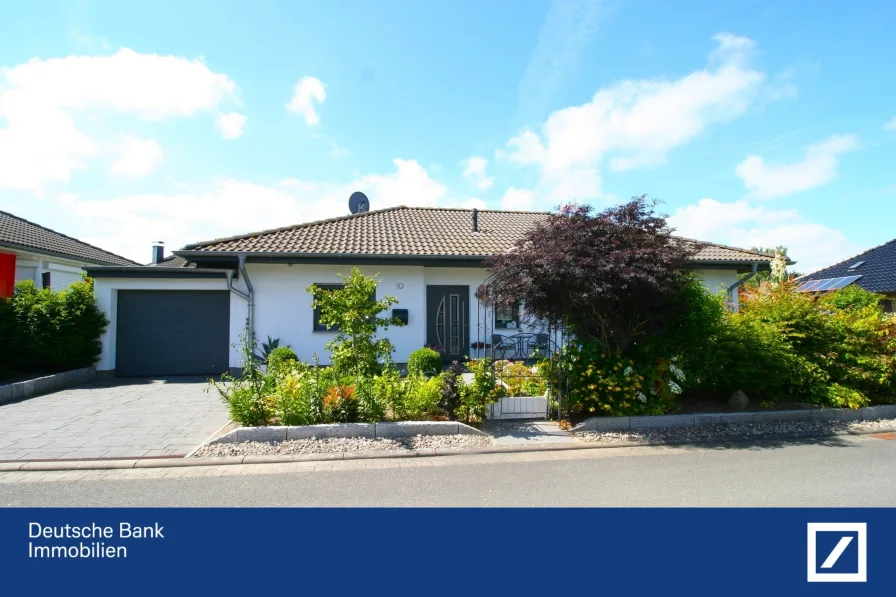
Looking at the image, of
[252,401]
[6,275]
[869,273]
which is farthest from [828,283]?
[6,275]

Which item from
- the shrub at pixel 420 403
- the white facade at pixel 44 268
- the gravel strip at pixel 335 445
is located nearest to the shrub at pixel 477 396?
the shrub at pixel 420 403

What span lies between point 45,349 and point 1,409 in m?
2.62

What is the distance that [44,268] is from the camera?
53.3ft

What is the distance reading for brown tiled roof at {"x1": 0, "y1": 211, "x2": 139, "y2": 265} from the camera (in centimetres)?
1530

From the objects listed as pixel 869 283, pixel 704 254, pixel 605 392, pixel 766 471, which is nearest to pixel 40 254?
pixel 605 392

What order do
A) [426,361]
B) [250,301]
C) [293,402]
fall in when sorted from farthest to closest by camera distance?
[250,301] < [426,361] < [293,402]

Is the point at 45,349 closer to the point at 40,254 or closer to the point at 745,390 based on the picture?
the point at 40,254

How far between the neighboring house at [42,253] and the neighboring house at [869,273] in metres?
29.2

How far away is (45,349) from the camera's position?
10.1 metres

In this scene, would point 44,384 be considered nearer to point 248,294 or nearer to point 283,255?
point 248,294

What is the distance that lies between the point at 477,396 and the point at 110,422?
19.4ft

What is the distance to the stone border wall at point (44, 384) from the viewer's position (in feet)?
28.2

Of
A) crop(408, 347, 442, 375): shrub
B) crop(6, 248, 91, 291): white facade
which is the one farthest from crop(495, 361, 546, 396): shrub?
crop(6, 248, 91, 291): white facade

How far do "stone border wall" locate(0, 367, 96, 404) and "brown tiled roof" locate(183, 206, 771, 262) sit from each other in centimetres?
386
